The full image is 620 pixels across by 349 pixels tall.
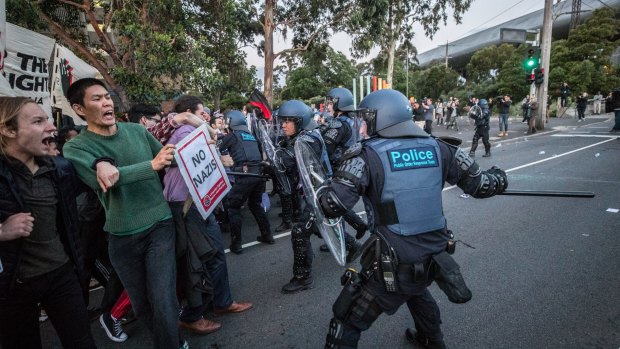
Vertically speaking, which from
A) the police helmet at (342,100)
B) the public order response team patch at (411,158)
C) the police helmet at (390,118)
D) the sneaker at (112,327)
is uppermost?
the police helmet at (342,100)

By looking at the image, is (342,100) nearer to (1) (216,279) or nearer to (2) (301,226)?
(2) (301,226)

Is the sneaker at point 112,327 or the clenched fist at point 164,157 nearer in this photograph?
the clenched fist at point 164,157

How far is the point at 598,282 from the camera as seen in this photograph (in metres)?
3.42

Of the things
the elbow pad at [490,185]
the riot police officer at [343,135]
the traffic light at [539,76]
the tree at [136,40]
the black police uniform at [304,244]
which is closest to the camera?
the elbow pad at [490,185]

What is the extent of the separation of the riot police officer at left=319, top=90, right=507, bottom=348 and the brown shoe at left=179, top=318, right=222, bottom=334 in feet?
4.12

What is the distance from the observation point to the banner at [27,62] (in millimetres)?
4086

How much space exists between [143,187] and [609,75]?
33336 mm

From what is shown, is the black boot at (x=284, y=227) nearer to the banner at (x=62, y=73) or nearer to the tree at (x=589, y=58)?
the banner at (x=62, y=73)

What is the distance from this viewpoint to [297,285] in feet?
11.5

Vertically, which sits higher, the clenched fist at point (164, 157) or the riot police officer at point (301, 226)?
the clenched fist at point (164, 157)

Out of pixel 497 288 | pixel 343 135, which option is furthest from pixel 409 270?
pixel 343 135

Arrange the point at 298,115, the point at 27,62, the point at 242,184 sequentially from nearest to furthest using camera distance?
the point at 27,62
the point at 298,115
the point at 242,184

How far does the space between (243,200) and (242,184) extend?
0.22 metres

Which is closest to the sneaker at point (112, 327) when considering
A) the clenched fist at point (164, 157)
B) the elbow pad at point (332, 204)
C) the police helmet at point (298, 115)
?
the clenched fist at point (164, 157)
